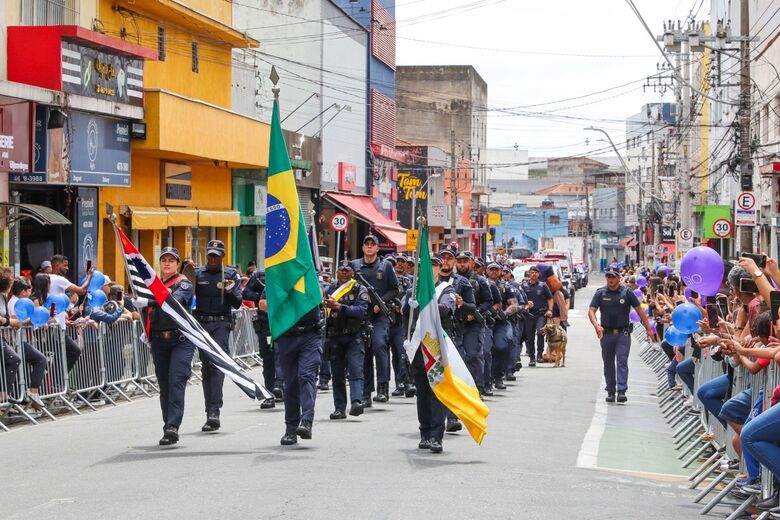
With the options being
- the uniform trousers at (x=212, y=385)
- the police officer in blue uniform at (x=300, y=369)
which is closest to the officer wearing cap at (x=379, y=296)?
the uniform trousers at (x=212, y=385)

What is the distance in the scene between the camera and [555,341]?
25922mm

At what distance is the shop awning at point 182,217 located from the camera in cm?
3005

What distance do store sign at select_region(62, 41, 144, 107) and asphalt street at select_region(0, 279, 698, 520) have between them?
372 inches

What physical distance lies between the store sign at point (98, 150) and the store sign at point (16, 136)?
160 cm

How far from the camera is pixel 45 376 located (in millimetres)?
15469

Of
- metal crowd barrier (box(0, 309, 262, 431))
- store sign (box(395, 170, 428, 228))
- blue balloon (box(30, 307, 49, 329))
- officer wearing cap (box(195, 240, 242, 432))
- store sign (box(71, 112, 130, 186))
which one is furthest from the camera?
store sign (box(395, 170, 428, 228))

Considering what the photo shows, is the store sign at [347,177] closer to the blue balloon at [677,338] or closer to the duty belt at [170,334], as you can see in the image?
the blue balloon at [677,338]

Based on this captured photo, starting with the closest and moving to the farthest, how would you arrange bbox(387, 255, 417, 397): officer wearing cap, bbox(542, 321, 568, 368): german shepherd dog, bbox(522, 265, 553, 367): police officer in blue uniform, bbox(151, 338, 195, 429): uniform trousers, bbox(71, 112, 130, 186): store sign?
bbox(151, 338, 195, 429): uniform trousers, bbox(387, 255, 417, 397): officer wearing cap, bbox(71, 112, 130, 186): store sign, bbox(522, 265, 553, 367): police officer in blue uniform, bbox(542, 321, 568, 368): german shepherd dog

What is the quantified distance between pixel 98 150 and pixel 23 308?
35.3ft

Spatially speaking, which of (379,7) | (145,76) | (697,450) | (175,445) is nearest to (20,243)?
(145,76)

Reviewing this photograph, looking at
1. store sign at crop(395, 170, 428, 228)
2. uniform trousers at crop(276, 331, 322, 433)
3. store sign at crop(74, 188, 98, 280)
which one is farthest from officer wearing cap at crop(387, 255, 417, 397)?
store sign at crop(395, 170, 428, 228)

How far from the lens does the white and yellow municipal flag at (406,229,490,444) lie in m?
11.8

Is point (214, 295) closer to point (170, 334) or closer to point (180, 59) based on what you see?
point (170, 334)

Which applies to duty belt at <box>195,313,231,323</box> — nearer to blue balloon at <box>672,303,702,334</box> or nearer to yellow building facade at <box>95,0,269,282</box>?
blue balloon at <box>672,303,702,334</box>
